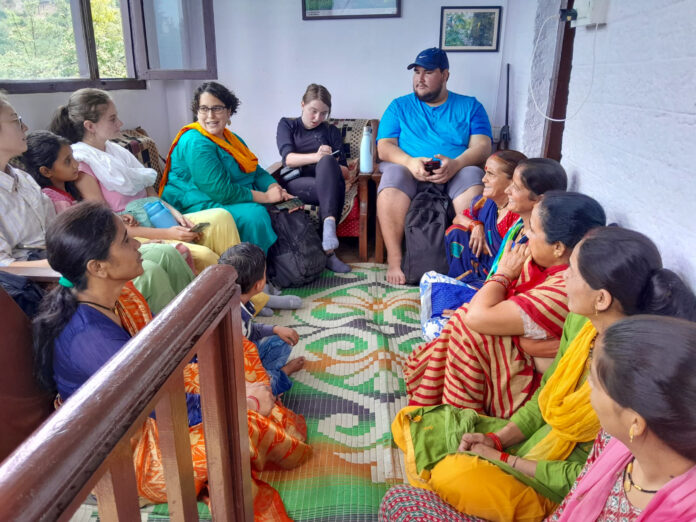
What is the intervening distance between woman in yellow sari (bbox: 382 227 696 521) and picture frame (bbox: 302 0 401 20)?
3160mm

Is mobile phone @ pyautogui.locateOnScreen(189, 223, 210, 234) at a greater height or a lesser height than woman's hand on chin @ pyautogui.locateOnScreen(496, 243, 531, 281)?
lesser

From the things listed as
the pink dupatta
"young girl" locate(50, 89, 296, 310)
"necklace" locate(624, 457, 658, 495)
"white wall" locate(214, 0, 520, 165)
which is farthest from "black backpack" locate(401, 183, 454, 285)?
"necklace" locate(624, 457, 658, 495)

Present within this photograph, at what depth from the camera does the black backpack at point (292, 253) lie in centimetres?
292

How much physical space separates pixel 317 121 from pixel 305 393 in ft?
6.31

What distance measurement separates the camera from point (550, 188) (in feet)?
6.24

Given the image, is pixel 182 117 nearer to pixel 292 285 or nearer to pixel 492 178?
pixel 292 285

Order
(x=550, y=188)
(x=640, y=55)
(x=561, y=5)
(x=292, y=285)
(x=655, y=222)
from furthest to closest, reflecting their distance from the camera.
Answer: (x=292, y=285) → (x=561, y=5) → (x=550, y=188) → (x=640, y=55) → (x=655, y=222)

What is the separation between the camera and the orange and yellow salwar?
51.3 inches

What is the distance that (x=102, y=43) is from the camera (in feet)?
10.4

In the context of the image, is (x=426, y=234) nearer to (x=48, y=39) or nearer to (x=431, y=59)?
(x=431, y=59)

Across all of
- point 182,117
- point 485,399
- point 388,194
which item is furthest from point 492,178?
point 182,117

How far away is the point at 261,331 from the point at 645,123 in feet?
4.86

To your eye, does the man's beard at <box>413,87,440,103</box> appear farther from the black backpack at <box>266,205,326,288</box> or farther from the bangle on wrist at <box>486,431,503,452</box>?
the bangle on wrist at <box>486,431,503,452</box>

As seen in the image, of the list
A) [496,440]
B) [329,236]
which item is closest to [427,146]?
[329,236]
